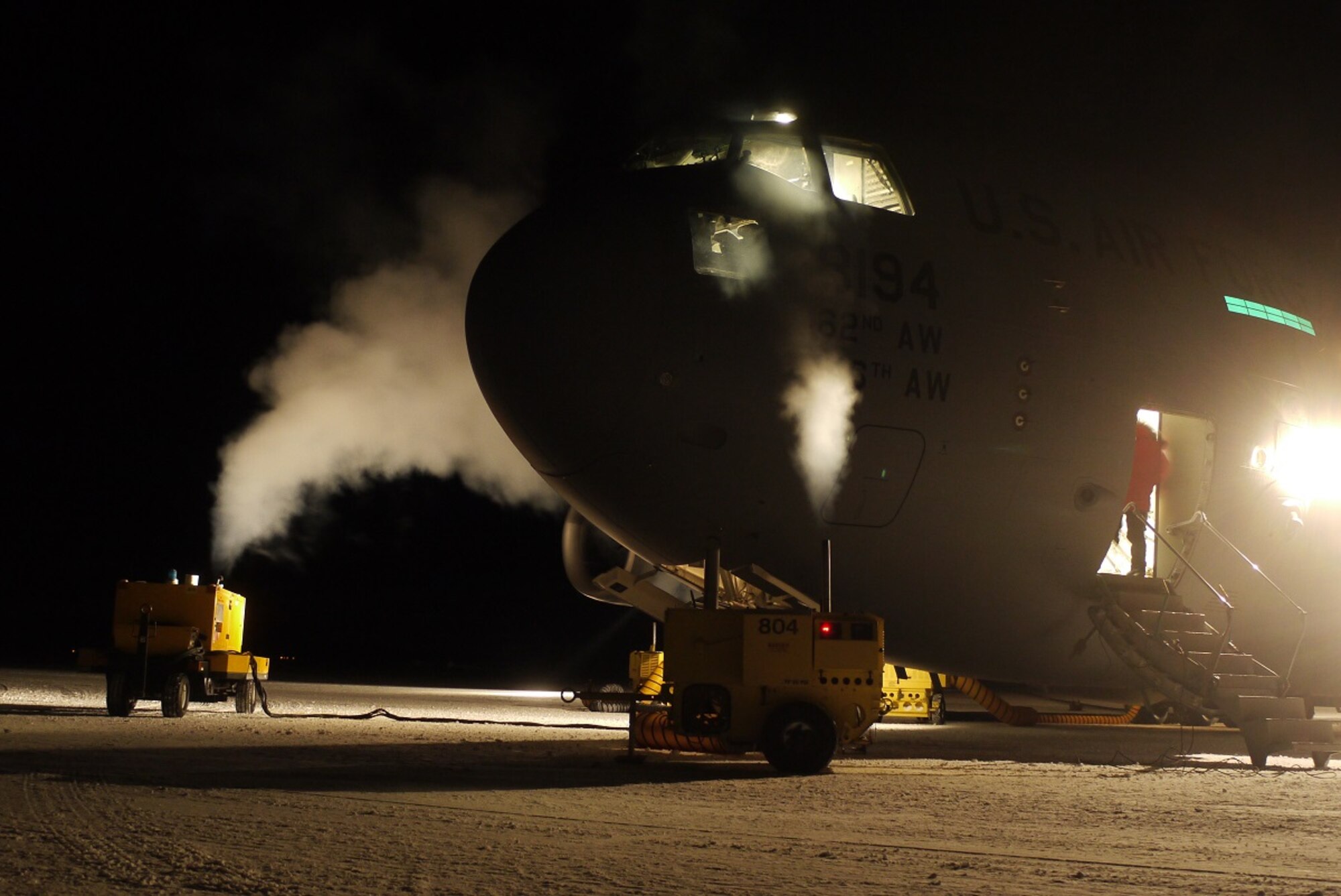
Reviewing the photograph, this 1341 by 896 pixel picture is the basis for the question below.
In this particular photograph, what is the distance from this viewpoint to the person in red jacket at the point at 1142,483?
14070 millimetres

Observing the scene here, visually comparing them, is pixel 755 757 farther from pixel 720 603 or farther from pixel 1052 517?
pixel 1052 517

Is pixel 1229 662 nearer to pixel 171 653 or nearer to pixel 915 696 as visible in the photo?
pixel 915 696

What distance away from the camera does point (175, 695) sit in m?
18.9

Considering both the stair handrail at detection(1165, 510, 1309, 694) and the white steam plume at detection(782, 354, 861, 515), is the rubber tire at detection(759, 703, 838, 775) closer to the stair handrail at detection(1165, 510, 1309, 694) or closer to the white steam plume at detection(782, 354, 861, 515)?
the white steam plume at detection(782, 354, 861, 515)

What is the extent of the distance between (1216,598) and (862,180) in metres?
5.87

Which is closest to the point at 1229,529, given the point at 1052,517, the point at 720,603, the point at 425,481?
the point at 1052,517

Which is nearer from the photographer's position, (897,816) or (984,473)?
(897,816)

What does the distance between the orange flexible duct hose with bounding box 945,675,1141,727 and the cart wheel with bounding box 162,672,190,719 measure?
1176 centimetres

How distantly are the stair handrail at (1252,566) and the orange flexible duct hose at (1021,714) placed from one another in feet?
24.4

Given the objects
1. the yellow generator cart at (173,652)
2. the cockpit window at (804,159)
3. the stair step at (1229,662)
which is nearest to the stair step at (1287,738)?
the stair step at (1229,662)

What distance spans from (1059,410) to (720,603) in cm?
376

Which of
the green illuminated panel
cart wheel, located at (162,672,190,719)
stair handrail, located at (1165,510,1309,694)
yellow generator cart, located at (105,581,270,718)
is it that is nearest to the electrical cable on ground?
yellow generator cart, located at (105,581,270,718)

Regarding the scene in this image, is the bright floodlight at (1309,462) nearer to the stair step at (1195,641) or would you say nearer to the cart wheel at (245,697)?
the stair step at (1195,641)

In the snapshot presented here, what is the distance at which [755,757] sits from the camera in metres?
13.3
